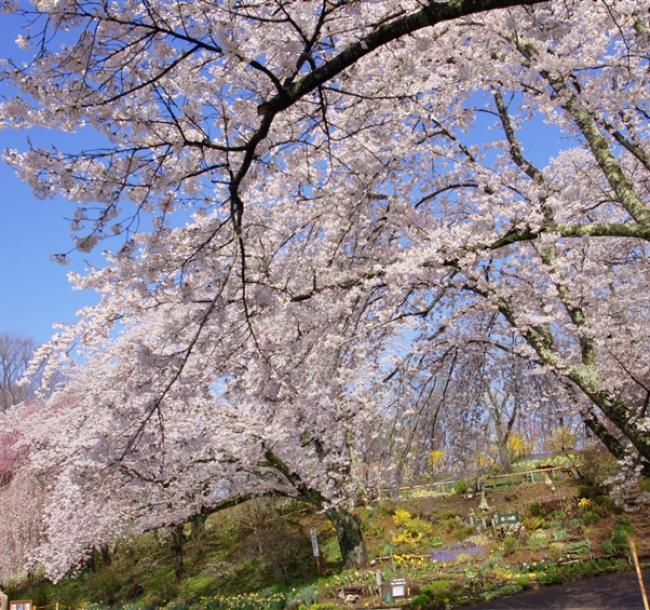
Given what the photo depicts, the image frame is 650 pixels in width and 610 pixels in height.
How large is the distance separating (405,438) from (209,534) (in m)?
13.8

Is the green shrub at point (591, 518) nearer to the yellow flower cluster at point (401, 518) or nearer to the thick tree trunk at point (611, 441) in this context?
the yellow flower cluster at point (401, 518)

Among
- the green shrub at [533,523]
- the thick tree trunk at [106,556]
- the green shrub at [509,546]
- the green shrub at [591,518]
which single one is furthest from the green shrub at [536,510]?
the thick tree trunk at [106,556]

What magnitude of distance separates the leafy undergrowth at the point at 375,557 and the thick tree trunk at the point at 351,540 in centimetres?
44

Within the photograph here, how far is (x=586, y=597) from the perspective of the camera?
815 cm

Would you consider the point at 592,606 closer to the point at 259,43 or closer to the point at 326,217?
the point at 326,217

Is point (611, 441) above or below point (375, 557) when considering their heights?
above

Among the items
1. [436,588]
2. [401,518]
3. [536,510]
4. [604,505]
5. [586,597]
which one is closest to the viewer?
[586,597]

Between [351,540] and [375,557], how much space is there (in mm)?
1404

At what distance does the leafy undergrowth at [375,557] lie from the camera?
1023 centimetres

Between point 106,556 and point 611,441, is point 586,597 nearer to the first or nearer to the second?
point 611,441

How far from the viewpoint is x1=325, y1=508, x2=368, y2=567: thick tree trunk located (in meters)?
12.2

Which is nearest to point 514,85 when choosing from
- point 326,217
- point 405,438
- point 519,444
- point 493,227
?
point 493,227

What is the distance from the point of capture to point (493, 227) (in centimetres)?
612

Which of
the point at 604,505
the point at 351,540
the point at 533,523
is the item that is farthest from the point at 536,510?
the point at 351,540
